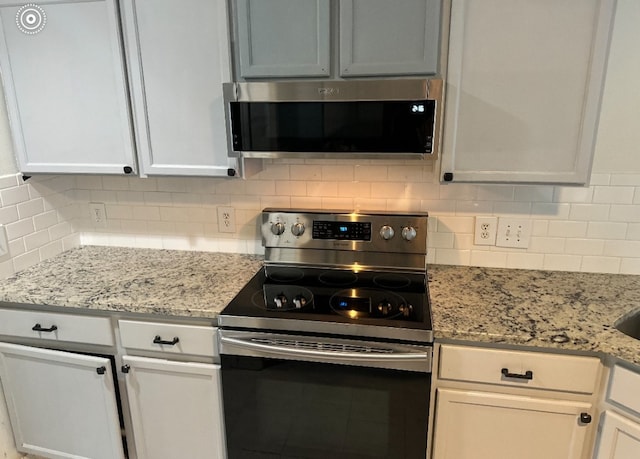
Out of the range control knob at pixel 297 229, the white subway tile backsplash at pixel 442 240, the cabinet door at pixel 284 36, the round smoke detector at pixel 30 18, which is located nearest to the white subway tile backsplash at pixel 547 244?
the white subway tile backsplash at pixel 442 240

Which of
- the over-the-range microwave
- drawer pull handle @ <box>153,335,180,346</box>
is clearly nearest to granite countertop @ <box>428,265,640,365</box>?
the over-the-range microwave

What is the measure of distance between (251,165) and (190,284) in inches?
22.3

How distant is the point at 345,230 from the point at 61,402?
1.41 metres

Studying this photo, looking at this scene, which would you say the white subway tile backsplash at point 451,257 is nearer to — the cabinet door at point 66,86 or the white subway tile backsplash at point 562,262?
the white subway tile backsplash at point 562,262

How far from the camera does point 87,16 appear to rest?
1.68 m

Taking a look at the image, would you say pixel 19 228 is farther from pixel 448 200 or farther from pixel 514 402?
pixel 514 402

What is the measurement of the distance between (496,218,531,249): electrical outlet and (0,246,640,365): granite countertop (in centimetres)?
12

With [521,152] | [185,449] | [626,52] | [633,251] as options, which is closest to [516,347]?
[521,152]

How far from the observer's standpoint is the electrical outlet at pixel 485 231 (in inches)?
74.9

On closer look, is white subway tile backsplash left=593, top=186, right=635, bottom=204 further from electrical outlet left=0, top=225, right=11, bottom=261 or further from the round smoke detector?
electrical outlet left=0, top=225, right=11, bottom=261

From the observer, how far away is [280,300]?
163 cm

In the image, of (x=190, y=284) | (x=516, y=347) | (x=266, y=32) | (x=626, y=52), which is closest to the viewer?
(x=516, y=347)

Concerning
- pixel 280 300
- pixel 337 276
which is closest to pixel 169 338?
pixel 280 300

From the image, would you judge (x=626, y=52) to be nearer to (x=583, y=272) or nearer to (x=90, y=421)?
(x=583, y=272)
